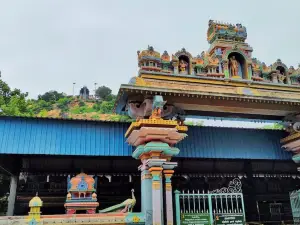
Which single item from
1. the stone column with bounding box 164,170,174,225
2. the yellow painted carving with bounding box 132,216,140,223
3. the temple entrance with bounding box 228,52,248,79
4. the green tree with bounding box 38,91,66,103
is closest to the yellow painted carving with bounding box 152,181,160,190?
the stone column with bounding box 164,170,174,225

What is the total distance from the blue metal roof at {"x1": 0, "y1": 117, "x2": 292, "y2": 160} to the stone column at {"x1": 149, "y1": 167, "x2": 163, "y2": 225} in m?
2.30

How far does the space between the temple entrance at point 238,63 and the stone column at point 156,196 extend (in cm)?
506

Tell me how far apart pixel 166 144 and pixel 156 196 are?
1694mm

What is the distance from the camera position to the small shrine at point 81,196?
34.8 feet

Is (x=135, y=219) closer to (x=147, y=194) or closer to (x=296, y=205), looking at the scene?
(x=147, y=194)

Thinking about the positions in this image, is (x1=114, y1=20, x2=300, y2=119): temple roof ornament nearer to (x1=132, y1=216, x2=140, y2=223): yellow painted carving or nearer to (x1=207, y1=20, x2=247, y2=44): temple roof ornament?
(x1=207, y1=20, x2=247, y2=44): temple roof ornament

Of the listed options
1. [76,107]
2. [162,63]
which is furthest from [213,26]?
[76,107]

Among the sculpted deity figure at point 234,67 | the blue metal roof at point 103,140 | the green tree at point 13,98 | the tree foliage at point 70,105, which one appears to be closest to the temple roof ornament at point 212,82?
the sculpted deity figure at point 234,67

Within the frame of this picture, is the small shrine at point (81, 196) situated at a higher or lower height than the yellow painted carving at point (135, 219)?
higher

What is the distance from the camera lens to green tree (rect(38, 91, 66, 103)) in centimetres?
7781

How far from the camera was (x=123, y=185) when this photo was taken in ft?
45.7

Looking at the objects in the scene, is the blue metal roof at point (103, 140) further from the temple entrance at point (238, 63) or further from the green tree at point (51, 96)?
the green tree at point (51, 96)

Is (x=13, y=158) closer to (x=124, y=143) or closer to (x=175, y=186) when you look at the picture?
(x=124, y=143)

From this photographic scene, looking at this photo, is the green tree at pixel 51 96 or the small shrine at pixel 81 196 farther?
the green tree at pixel 51 96
